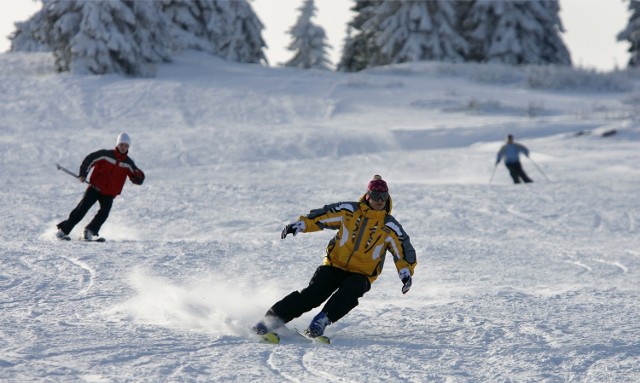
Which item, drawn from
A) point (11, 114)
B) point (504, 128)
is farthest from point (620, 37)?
point (11, 114)

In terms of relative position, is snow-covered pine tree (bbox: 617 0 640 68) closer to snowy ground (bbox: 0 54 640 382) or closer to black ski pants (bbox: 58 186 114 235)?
snowy ground (bbox: 0 54 640 382)

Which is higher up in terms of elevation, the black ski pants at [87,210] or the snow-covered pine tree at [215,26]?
the snow-covered pine tree at [215,26]

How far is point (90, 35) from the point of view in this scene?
28.9m

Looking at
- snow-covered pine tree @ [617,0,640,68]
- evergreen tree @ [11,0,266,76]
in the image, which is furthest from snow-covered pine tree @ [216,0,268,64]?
snow-covered pine tree @ [617,0,640,68]

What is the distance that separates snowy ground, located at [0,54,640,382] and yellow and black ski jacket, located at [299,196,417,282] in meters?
0.49

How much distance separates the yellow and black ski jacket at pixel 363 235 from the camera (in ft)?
19.8

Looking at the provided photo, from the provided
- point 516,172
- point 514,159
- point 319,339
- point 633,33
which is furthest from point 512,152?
point 633,33

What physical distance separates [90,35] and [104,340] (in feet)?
82.1

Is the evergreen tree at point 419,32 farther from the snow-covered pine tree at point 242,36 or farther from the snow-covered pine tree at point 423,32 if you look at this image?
the snow-covered pine tree at point 242,36

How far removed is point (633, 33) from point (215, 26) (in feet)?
66.0

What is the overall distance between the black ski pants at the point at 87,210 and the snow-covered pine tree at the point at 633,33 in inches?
1425

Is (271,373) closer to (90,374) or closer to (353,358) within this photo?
(353,358)

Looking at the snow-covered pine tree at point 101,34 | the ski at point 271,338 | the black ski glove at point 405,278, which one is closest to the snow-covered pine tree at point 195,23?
the snow-covered pine tree at point 101,34

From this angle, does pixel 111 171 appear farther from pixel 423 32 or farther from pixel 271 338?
pixel 423 32
